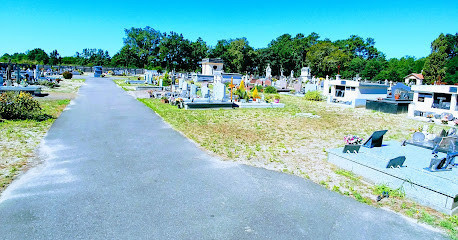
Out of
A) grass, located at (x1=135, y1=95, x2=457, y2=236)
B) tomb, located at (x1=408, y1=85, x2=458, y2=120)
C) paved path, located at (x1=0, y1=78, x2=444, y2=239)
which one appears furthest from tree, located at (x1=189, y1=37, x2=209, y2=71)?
paved path, located at (x1=0, y1=78, x2=444, y2=239)

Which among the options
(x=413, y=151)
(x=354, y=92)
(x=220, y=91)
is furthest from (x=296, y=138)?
(x=354, y=92)

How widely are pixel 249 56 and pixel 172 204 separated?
67.4 m

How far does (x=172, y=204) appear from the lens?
4.96 m

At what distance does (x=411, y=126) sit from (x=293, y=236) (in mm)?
12407

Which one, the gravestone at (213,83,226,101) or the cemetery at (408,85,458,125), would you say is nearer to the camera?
the cemetery at (408,85,458,125)

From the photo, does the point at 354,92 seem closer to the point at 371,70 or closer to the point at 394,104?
the point at 394,104

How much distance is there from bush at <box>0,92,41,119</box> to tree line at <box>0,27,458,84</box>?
56.5 m

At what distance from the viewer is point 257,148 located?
28.9 feet

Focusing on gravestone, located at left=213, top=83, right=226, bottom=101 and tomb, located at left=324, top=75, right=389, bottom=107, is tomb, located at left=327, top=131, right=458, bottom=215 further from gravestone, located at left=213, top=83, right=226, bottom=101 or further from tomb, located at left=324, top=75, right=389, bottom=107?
tomb, located at left=324, top=75, right=389, bottom=107

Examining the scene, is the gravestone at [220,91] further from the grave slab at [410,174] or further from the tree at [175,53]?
the tree at [175,53]

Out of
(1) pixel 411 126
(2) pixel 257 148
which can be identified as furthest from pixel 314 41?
(2) pixel 257 148

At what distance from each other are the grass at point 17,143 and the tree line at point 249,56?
5788cm

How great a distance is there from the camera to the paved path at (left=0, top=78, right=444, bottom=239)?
418cm

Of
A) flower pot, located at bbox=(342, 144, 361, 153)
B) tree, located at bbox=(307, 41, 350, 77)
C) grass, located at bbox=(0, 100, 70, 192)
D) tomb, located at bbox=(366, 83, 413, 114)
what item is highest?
tree, located at bbox=(307, 41, 350, 77)
